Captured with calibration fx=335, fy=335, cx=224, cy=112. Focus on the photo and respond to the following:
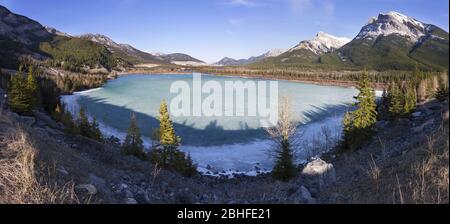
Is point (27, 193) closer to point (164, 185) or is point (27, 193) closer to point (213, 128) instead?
point (164, 185)

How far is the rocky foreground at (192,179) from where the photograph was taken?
25.3ft

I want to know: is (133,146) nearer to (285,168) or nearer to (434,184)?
(285,168)

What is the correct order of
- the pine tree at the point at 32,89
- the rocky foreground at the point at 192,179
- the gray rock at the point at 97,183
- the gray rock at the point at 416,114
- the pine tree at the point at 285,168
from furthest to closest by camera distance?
1. the gray rock at the point at 416,114
2. the pine tree at the point at 32,89
3. the pine tree at the point at 285,168
4. the gray rock at the point at 97,183
5. the rocky foreground at the point at 192,179

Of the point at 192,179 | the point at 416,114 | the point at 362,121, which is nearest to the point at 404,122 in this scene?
the point at 416,114

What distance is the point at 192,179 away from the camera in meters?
27.3

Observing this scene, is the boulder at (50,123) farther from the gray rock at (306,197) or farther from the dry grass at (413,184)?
the dry grass at (413,184)

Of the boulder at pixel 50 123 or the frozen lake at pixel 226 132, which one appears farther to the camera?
the frozen lake at pixel 226 132

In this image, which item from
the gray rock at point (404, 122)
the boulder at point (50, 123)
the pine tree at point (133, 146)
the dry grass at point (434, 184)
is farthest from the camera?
the gray rock at point (404, 122)

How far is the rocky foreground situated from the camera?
7727mm

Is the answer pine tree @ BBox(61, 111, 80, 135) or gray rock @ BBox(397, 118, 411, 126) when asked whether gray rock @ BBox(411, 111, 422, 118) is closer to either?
gray rock @ BBox(397, 118, 411, 126)

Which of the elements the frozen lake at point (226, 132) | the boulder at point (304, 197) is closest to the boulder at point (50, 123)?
the frozen lake at point (226, 132)
